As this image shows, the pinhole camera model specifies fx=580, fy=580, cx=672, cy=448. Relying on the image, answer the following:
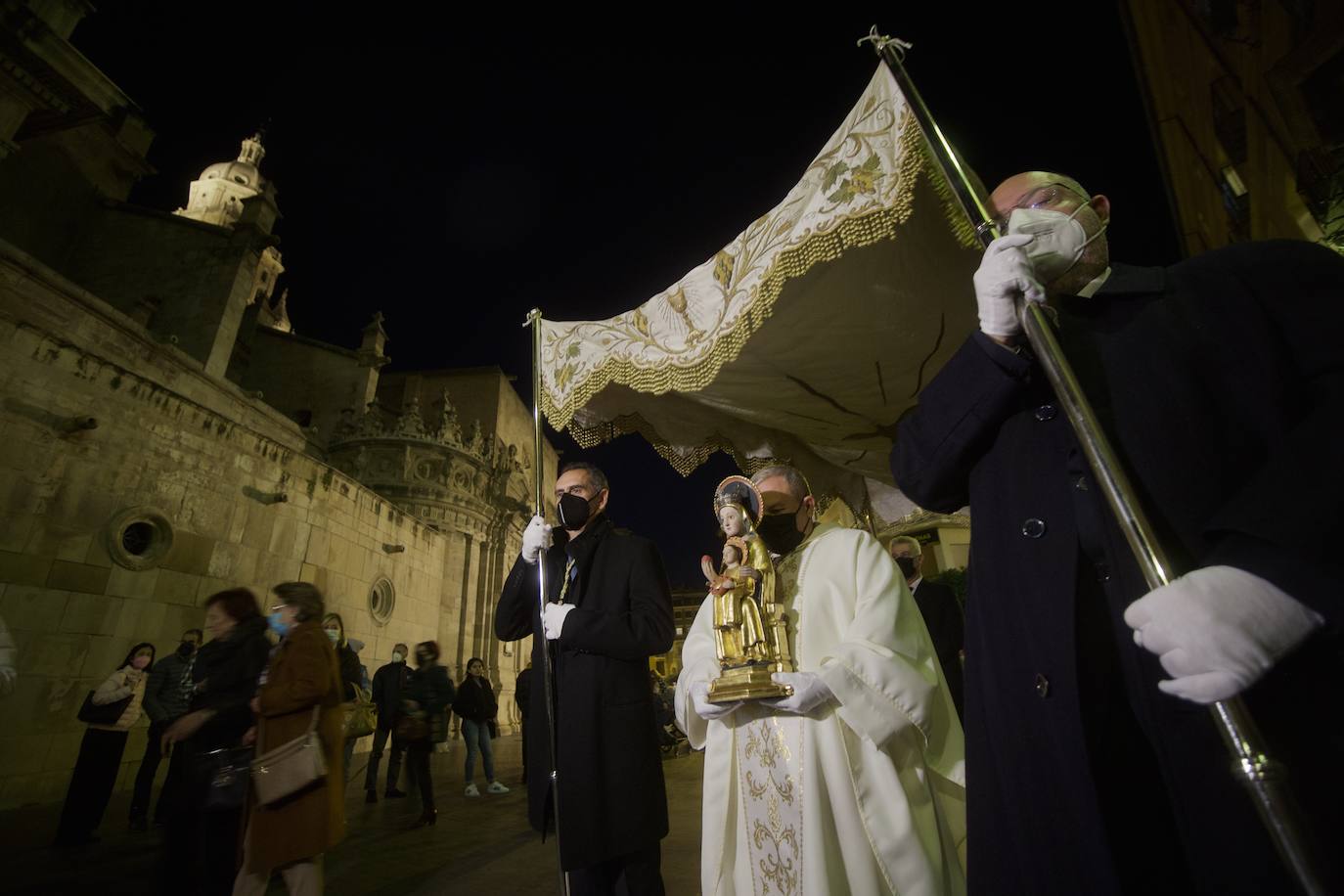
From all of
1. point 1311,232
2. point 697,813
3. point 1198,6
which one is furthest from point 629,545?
point 1198,6

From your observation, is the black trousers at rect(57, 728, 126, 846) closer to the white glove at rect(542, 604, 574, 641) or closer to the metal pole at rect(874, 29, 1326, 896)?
the white glove at rect(542, 604, 574, 641)

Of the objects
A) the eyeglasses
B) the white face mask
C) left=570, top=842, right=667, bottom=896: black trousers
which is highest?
the eyeglasses

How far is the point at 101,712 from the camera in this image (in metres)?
5.66

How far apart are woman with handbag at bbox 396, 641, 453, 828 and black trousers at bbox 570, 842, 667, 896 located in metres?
3.99

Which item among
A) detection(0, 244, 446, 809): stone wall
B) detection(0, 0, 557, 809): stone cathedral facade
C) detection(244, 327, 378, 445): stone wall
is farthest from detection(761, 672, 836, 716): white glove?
detection(244, 327, 378, 445): stone wall

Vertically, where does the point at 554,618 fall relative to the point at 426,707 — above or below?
above

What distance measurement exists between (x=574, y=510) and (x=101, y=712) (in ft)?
19.8

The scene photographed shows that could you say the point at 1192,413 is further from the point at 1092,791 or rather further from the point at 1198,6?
the point at 1198,6

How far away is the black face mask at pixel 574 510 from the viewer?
10.6ft

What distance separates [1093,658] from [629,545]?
227 centimetres

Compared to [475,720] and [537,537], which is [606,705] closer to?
[537,537]

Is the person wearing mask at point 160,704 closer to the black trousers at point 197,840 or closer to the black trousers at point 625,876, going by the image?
the black trousers at point 197,840

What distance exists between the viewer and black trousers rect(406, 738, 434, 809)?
5637mm

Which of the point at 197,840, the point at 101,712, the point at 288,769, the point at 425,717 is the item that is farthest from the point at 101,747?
the point at 288,769
